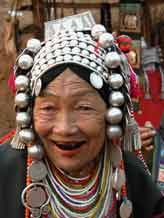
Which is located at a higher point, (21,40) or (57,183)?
(21,40)

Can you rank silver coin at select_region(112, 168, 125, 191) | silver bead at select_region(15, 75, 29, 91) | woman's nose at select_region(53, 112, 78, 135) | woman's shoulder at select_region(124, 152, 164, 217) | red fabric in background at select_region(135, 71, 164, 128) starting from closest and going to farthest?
woman's nose at select_region(53, 112, 78, 135), silver bead at select_region(15, 75, 29, 91), silver coin at select_region(112, 168, 125, 191), woman's shoulder at select_region(124, 152, 164, 217), red fabric in background at select_region(135, 71, 164, 128)

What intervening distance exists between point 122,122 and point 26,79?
0.39 metres

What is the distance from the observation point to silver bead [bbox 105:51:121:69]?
2.08 metres

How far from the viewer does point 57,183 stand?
7.14 feet

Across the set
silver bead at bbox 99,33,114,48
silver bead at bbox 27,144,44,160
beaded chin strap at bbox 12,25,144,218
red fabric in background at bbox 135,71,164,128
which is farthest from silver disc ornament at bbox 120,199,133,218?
red fabric in background at bbox 135,71,164,128

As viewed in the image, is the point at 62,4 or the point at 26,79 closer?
the point at 26,79

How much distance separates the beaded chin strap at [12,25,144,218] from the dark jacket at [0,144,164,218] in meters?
0.05

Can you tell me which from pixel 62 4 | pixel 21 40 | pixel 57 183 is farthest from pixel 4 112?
pixel 57 183

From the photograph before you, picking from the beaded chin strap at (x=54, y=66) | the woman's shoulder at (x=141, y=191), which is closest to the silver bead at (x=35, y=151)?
the beaded chin strap at (x=54, y=66)

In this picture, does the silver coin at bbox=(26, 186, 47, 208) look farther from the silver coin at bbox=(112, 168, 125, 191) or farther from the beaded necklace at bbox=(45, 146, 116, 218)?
the silver coin at bbox=(112, 168, 125, 191)

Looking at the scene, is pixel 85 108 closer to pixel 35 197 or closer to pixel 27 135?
pixel 27 135

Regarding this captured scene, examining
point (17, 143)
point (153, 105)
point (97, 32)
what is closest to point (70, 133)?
point (17, 143)

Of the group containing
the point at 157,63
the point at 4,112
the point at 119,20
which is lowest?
the point at 4,112

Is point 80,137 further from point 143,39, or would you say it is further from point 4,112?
point 4,112
